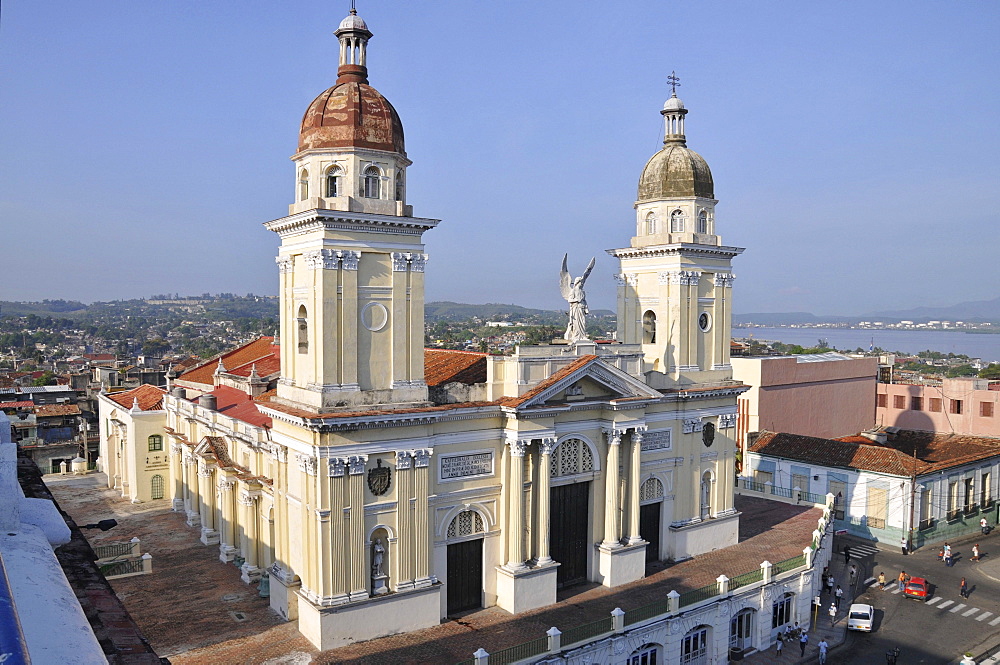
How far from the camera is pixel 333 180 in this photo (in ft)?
67.3

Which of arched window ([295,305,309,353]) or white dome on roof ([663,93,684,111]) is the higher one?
white dome on roof ([663,93,684,111])

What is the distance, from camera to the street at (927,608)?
23.6 metres

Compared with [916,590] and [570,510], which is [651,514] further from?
[916,590]

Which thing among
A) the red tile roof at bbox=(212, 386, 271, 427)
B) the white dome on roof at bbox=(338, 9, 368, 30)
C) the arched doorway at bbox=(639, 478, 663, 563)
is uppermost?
the white dome on roof at bbox=(338, 9, 368, 30)

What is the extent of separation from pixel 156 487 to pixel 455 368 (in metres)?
19.2

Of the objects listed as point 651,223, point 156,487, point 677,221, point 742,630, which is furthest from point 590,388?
point 156,487

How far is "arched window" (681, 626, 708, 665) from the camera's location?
21828 mm

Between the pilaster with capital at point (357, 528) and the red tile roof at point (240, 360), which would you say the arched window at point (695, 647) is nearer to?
the pilaster with capital at point (357, 528)

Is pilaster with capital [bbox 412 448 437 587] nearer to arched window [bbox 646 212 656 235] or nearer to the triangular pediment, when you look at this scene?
the triangular pediment

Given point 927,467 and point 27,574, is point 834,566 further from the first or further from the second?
point 27,574

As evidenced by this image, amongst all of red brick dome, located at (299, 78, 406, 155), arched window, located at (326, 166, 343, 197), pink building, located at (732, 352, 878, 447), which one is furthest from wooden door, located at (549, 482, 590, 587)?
pink building, located at (732, 352, 878, 447)

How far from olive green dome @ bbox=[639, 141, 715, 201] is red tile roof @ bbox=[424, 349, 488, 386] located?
9.50 meters

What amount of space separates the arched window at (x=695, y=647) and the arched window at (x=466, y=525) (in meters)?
6.93

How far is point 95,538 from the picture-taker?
28672mm
